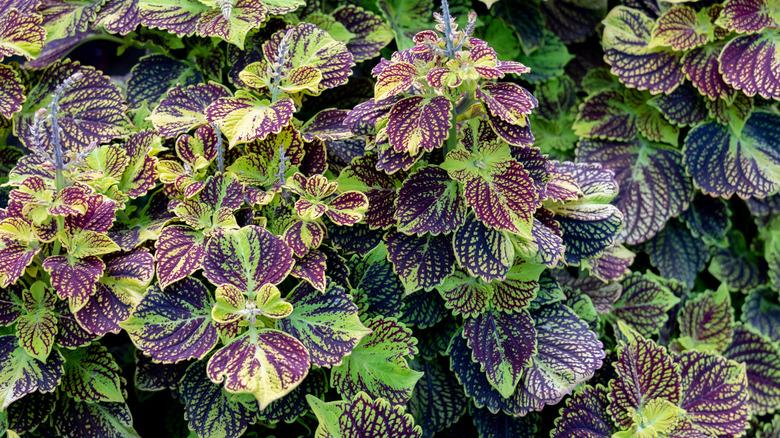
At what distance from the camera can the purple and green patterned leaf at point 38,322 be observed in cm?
102

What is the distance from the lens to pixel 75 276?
1011 mm

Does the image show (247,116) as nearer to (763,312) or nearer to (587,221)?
(587,221)

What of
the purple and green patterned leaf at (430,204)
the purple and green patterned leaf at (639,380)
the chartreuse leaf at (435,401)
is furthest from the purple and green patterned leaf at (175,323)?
the purple and green patterned leaf at (639,380)

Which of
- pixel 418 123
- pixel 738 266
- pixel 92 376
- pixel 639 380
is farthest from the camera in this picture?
→ pixel 738 266

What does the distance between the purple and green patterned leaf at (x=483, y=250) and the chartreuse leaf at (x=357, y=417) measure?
25 centimetres

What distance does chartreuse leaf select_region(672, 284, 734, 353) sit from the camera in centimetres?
154

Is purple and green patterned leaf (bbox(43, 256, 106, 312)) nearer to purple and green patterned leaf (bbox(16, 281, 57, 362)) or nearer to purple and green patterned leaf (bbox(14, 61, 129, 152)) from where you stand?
purple and green patterned leaf (bbox(16, 281, 57, 362))

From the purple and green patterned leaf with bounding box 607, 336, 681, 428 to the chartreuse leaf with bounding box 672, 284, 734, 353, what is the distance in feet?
1.14

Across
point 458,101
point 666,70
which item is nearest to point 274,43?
point 458,101

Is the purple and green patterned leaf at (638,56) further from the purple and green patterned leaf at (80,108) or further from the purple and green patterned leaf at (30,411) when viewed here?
the purple and green patterned leaf at (30,411)

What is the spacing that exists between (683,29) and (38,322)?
1.47 m

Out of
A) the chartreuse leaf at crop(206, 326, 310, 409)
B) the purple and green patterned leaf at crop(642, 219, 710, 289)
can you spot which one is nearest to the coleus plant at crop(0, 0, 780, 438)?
the chartreuse leaf at crop(206, 326, 310, 409)

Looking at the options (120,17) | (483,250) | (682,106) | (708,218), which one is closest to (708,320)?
(708,218)

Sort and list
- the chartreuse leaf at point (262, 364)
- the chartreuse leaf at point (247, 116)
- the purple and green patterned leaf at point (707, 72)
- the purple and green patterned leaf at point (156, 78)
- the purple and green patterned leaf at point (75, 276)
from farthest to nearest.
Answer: the purple and green patterned leaf at point (707, 72) → the purple and green patterned leaf at point (156, 78) → the chartreuse leaf at point (247, 116) → the purple and green patterned leaf at point (75, 276) → the chartreuse leaf at point (262, 364)
